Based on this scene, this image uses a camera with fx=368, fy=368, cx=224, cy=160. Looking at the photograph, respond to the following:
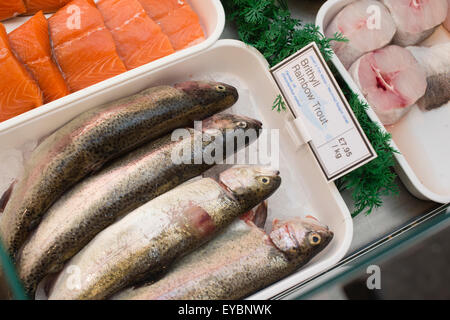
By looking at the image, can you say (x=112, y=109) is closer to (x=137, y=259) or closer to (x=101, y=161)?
(x=101, y=161)

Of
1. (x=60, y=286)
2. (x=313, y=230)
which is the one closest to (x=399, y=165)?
(x=313, y=230)

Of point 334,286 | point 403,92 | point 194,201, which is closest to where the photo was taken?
point 334,286

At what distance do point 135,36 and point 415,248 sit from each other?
1.36 m

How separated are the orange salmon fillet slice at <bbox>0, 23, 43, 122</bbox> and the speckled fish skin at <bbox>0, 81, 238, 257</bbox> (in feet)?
0.64

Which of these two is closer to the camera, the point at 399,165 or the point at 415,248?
the point at 415,248

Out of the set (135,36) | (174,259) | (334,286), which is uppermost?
(135,36)

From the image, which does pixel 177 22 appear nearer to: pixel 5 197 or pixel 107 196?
pixel 107 196

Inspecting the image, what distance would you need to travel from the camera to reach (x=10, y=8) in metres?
1.71

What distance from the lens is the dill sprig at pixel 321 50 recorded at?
5.00 ft

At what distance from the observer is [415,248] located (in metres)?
0.97

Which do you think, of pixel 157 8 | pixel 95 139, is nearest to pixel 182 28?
pixel 157 8

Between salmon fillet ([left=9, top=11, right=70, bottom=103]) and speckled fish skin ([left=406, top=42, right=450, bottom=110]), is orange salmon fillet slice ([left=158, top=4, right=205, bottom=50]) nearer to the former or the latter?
salmon fillet ([left=9, top=11, right=70, bottom=103])

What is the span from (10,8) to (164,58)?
81 centimetres

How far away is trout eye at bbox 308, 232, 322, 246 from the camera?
1358 mm
